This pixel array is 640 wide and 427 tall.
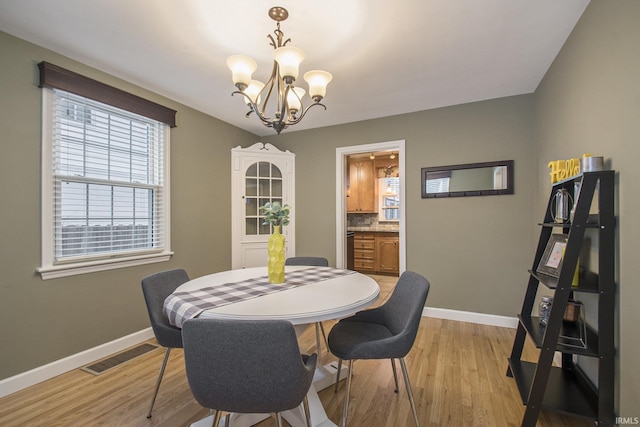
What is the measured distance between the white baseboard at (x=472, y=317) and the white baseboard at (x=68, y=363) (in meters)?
2.93

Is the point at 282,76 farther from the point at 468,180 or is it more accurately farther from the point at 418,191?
the point at 468,180

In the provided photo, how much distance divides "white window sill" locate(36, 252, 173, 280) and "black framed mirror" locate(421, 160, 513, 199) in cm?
301

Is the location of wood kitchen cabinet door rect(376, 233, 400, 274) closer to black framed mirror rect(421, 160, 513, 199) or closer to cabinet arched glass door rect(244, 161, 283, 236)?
black framed mirror rect(421, 160, 513, 199)

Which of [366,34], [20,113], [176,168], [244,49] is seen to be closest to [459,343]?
[366,34]

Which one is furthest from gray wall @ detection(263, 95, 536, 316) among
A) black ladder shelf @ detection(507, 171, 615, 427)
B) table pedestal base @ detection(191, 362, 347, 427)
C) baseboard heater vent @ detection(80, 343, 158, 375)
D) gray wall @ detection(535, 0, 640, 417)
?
baseboard heater vent @ detection(80, 343, 158, 375)

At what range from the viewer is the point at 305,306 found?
1387mm

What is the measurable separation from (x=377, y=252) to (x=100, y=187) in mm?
4543

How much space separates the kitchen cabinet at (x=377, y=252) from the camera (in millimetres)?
5586

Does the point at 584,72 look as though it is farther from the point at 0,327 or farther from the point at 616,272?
the point at 0,327

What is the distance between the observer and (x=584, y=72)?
181cm

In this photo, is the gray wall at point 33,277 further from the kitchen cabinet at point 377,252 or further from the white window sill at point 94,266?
the kitchen cabinet at point 377,252

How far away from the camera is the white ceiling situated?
1.74 m

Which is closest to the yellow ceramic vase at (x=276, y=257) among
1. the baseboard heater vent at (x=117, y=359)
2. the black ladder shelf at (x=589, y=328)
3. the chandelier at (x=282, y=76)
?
the chandelier at (x=282, y=76)

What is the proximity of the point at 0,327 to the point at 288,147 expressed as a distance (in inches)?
132
